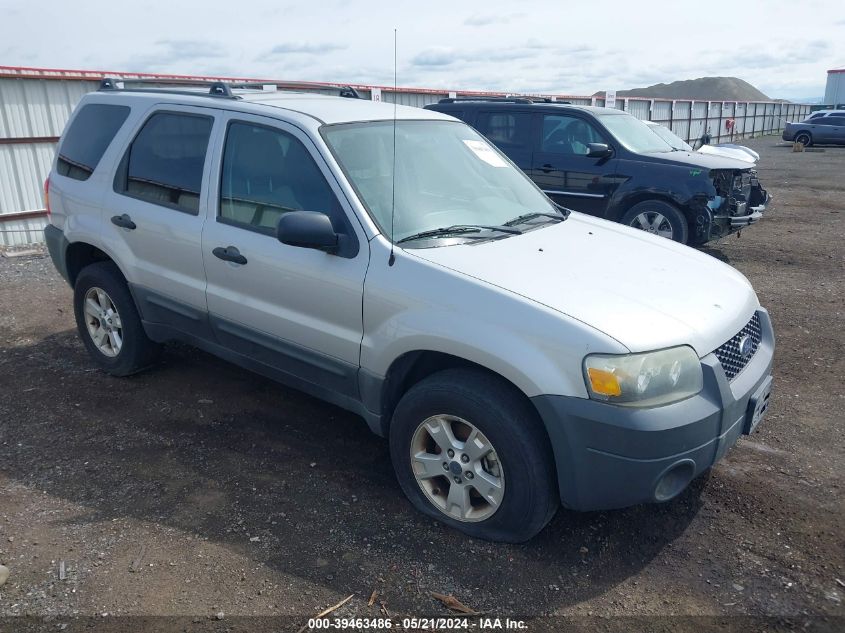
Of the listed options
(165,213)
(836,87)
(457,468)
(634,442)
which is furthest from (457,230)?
(836,87)

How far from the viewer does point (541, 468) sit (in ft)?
9.61

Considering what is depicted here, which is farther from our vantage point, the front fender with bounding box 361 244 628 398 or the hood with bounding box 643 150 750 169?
the hood with bounding box 643 150 750 169

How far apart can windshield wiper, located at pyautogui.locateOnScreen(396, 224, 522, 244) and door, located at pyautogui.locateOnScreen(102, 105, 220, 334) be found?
142 cm

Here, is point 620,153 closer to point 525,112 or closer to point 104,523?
point 525,112

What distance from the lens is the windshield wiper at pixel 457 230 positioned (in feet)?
11.3

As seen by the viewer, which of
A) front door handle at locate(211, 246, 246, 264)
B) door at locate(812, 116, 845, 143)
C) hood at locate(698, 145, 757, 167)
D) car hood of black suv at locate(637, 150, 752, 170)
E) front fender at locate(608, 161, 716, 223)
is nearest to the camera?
front door handle at locate(211, 246, 246, 264)

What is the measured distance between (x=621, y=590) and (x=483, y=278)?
1.46 m

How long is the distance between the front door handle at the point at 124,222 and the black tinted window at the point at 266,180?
85 centimetres

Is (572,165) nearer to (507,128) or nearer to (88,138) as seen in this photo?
(507,128)

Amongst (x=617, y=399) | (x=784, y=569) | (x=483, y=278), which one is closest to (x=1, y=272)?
(x=483, y=278)

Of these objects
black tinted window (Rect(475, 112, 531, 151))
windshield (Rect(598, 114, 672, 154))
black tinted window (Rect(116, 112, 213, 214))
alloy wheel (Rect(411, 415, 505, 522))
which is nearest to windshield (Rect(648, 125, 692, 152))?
windshield (Rect(598, 114, 672, 154))

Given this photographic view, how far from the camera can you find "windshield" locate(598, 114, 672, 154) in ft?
28.9

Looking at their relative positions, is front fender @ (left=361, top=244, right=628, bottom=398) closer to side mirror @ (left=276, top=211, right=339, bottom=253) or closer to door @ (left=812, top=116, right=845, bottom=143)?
side mirror @ (left=276, top=211, right=339, bottom=253)

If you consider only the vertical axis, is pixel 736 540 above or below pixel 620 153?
below
